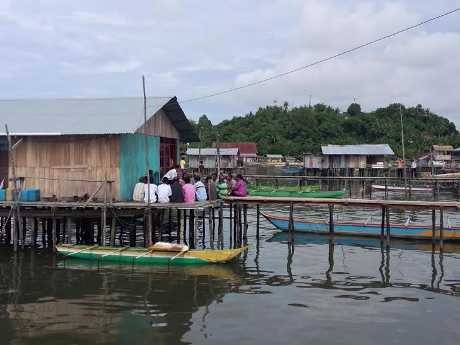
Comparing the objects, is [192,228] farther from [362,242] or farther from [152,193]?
[362,242]

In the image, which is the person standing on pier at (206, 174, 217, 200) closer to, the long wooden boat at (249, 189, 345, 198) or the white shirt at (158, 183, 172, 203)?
the white shirt at (158, 183, 172, 203)

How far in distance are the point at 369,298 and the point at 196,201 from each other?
6.35m

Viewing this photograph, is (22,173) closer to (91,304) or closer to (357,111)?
(91,304)

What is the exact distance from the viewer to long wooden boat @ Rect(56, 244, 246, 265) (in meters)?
15.9

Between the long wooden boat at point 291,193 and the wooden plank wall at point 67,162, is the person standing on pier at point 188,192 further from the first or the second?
the long wooden boat at point 291,193

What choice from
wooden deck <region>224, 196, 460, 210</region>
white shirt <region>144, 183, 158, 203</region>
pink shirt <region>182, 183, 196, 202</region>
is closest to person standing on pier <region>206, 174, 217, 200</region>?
wooden deck <region>224, 196, 460, 210</region>

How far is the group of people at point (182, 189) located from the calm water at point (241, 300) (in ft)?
7.18

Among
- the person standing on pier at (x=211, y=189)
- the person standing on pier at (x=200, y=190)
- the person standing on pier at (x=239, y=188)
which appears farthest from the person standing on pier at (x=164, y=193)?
the person standing on pier at (x=239, y=188)

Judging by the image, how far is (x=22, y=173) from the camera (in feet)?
58.0

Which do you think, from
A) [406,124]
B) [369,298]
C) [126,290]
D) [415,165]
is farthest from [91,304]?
[406,124]

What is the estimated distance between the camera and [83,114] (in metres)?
18.2

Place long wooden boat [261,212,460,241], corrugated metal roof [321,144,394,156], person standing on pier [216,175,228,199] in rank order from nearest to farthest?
person standing on pier [216,175,228,199]
long wooden boat [261,212,460,241]
corrugated metal roof [321,144,394,156]

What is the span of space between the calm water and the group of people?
2188 millimetres

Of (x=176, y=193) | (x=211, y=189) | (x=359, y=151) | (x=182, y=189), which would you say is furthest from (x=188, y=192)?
(x=359, y=151)
